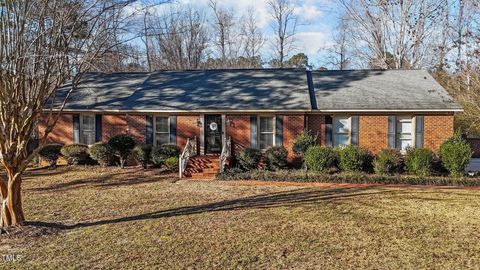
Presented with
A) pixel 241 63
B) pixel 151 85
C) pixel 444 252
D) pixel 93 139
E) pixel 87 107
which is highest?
pixel 241 63

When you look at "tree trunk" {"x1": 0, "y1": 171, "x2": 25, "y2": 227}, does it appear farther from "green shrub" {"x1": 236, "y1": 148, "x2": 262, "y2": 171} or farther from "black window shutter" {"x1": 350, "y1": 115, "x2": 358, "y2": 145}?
"black window shutter" {"x1": 350, "y1": 115, "x2": 358, "y2": 145}

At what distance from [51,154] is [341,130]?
12.9 m

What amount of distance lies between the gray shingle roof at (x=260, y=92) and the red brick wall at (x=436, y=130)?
0.53 meters

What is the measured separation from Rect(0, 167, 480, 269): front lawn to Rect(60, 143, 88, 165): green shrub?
3.96 metres

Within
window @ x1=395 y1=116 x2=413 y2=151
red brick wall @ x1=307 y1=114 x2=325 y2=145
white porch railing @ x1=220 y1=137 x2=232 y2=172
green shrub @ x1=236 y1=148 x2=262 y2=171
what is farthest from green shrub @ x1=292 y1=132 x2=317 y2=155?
window @ x1=395 y1=116 x2=413 y2=151

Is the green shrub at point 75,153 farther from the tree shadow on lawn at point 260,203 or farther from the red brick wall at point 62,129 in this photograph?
the tree shadow on lawn at point 260,203

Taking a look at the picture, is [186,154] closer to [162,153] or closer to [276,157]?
[162,153]

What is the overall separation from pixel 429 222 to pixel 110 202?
778cm

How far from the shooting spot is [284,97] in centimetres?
1661

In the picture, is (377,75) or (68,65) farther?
(377,75)

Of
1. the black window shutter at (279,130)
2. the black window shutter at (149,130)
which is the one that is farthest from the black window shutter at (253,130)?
the black window shutter at (149,130)

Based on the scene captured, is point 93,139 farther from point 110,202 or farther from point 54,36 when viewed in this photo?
point 54,36

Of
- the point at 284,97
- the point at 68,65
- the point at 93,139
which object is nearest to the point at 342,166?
the point at 284,97

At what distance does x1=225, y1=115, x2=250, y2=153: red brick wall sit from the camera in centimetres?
1623
